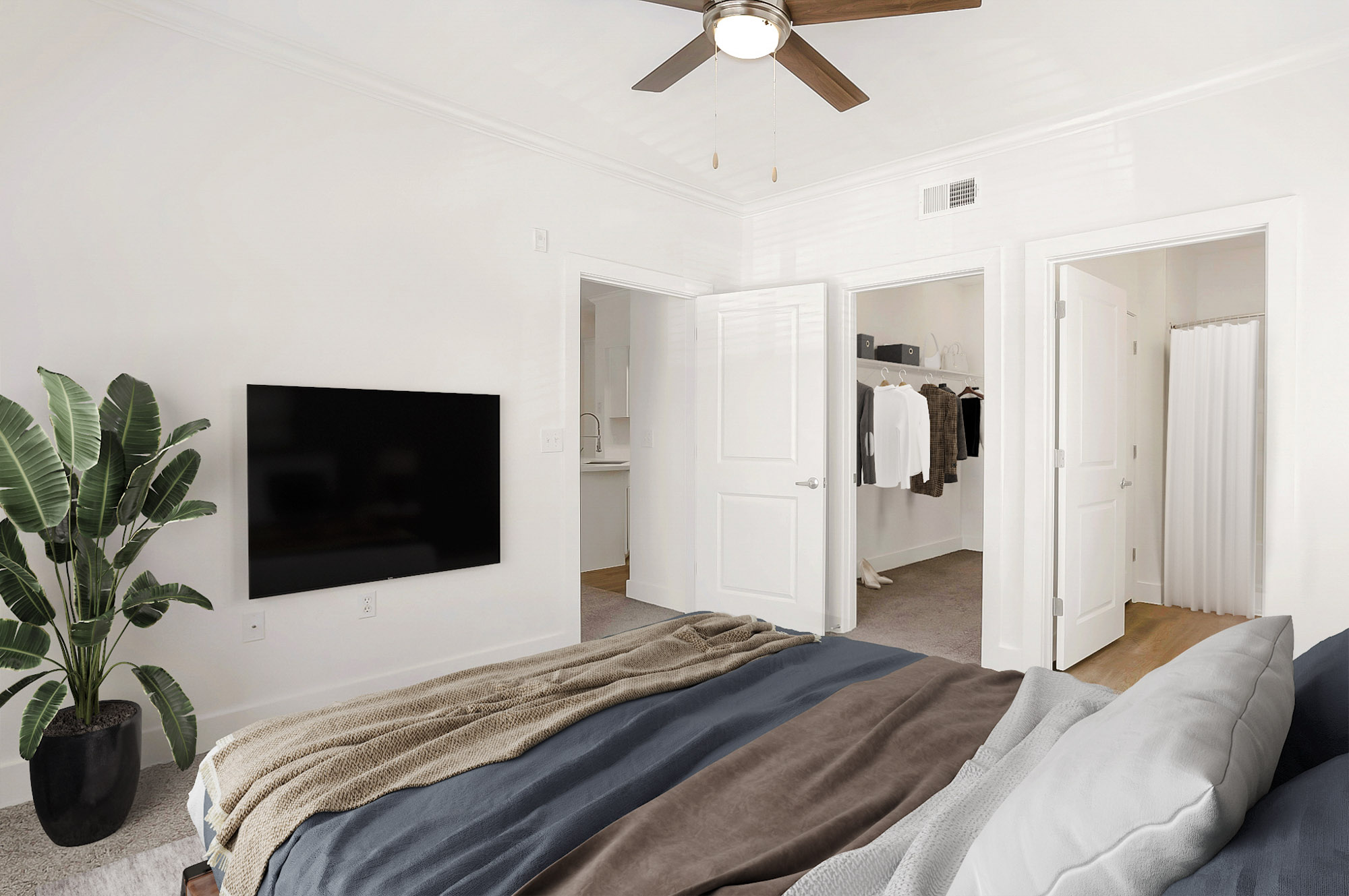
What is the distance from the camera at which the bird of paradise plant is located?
6.59 ft

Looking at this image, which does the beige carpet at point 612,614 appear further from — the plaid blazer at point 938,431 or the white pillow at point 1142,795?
the white pillow at point 1142,795

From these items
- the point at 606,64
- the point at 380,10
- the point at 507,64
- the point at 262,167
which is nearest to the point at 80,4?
the point at 262,167

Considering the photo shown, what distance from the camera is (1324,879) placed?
0.61 metres

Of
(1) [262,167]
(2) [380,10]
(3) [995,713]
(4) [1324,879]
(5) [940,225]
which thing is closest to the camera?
(4) [1324,879]

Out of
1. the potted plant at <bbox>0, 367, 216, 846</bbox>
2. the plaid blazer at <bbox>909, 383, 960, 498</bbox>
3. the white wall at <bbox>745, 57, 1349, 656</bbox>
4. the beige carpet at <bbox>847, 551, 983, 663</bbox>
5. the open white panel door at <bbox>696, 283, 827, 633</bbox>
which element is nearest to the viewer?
the potted plant at <bbox>0, 367, 216, 846</bbox>

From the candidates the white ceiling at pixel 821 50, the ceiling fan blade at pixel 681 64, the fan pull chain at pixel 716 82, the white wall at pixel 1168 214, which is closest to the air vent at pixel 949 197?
the white wall at pixel 1168 214

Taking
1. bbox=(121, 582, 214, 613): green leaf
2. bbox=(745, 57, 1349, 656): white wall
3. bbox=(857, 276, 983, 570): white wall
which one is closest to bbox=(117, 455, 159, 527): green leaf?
bbox=(121, 582, 214, 613): green leaf

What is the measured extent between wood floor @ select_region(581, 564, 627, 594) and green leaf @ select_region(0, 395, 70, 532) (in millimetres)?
3630

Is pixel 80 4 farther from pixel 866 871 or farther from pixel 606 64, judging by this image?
pixel 866 871

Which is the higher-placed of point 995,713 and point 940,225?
point 940,225

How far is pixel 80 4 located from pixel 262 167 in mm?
686

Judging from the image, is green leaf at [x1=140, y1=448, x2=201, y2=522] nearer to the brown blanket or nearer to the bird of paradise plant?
the bird of paradise plant

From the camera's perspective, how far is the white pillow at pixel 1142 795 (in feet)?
2.24

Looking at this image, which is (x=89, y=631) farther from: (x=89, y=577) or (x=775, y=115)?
(x=775, y=115)
